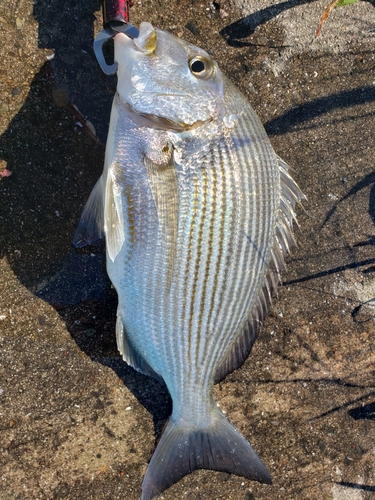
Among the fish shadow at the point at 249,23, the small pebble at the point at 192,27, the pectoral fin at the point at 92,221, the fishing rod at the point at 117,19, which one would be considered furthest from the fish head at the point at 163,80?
the fish shadow at the point at 249,23

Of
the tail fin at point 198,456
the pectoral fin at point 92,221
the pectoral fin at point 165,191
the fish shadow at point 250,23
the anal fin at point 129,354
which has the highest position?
the fish shadow at point 250,23

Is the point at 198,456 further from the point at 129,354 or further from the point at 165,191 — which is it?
the point at 165,191

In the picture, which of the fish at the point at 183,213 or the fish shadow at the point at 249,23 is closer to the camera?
the fish at the point at 183,213

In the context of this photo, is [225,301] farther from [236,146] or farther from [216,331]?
[236,146]

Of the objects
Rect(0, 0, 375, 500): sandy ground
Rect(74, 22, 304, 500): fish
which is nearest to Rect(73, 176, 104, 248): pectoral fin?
Rect(74, 22, 304, 500): fish

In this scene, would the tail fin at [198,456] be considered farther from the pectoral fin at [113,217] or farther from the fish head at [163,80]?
the fish head at [163,80]

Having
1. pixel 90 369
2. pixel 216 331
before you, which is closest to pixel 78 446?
pixel 90 369

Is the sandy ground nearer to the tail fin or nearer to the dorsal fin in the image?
the tail fin

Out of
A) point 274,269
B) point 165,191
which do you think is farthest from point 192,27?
point 274,269
